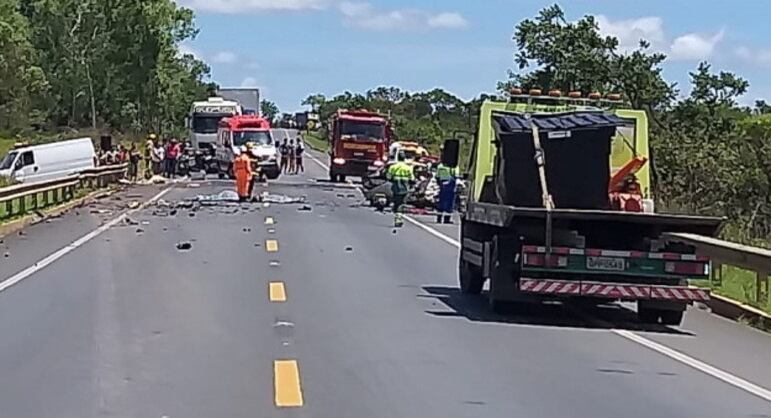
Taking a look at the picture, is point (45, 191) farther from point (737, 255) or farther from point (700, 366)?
point (700, 366)

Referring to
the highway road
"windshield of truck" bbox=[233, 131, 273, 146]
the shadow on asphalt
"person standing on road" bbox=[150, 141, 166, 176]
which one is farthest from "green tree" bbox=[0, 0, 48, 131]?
the shadow on asphalt

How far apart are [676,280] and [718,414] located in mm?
5634

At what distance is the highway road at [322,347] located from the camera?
416 inches

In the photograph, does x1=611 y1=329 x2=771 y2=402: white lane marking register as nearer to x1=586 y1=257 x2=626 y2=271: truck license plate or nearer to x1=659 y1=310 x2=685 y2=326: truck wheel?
x1=586 y1=257 x2=626 y2=271: truck license plate

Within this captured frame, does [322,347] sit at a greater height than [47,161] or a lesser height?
lesser

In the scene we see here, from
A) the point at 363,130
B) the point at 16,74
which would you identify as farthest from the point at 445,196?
the point at 16,74

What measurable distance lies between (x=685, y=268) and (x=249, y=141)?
44.7m

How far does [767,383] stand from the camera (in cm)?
1215

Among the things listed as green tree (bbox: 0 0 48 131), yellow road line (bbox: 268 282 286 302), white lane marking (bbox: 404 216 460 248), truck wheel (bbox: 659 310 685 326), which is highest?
green tree (bbox: 0 0 48 131)

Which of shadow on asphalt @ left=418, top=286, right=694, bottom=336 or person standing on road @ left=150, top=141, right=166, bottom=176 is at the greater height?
person standing on road @ left=150, top=141, right=166, bottom=176

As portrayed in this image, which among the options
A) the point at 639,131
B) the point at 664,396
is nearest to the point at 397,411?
the point at 664,396

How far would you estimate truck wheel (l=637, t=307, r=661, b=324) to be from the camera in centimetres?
1642

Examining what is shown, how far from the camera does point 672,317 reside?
1627 cm

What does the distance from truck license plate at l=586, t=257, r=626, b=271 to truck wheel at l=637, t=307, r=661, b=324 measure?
76 centimetres
